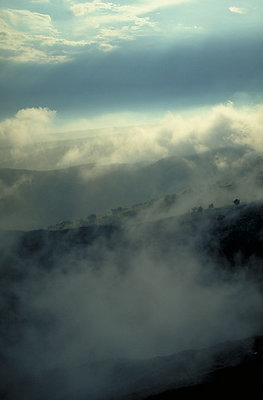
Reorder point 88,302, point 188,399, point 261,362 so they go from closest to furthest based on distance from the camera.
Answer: point 188,399 < point 261,362 < point 88,302

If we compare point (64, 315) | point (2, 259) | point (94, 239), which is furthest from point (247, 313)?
point (2, 259)

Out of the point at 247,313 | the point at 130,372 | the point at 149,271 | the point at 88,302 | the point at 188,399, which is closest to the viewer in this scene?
the point at 188,399

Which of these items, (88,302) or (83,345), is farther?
(88,302)

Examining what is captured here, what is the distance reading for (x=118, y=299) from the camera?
258 ft

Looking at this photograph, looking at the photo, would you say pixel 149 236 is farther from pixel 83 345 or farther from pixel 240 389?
pixel 240 389

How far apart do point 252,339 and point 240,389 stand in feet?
39.0

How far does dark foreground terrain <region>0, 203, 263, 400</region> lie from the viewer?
46969mm

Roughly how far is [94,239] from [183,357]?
4545cm

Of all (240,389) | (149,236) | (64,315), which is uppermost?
(149,236)

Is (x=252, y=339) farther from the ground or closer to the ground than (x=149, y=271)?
closer to the ground

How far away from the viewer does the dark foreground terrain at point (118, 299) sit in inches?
→ 1849

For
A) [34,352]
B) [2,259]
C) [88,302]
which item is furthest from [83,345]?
[2,259]

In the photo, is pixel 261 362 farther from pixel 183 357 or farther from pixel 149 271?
pixel 149 271

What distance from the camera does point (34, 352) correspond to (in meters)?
60.2
